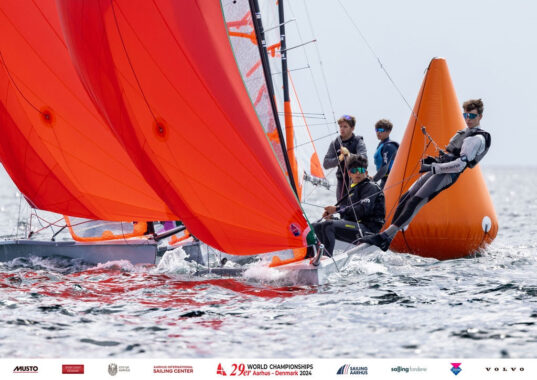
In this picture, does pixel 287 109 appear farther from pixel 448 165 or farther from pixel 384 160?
pixel 448 165

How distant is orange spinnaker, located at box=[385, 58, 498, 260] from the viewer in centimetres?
1028

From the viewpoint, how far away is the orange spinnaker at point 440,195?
33.7 feet

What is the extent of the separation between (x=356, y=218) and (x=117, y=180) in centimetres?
305

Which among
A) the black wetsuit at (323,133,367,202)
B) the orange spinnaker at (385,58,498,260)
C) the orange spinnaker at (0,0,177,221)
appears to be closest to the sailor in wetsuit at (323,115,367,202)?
the black wetsuit at (323,133,367,202)

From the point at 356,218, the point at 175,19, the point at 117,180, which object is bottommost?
the point at 356,218

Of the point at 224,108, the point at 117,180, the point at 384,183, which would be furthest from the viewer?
the point at 384,183

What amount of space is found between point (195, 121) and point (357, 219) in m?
2.34

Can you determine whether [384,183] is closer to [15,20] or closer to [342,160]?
[342,160]

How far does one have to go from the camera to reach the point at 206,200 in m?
7.86

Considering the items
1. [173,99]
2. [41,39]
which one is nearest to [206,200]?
[173,99]
